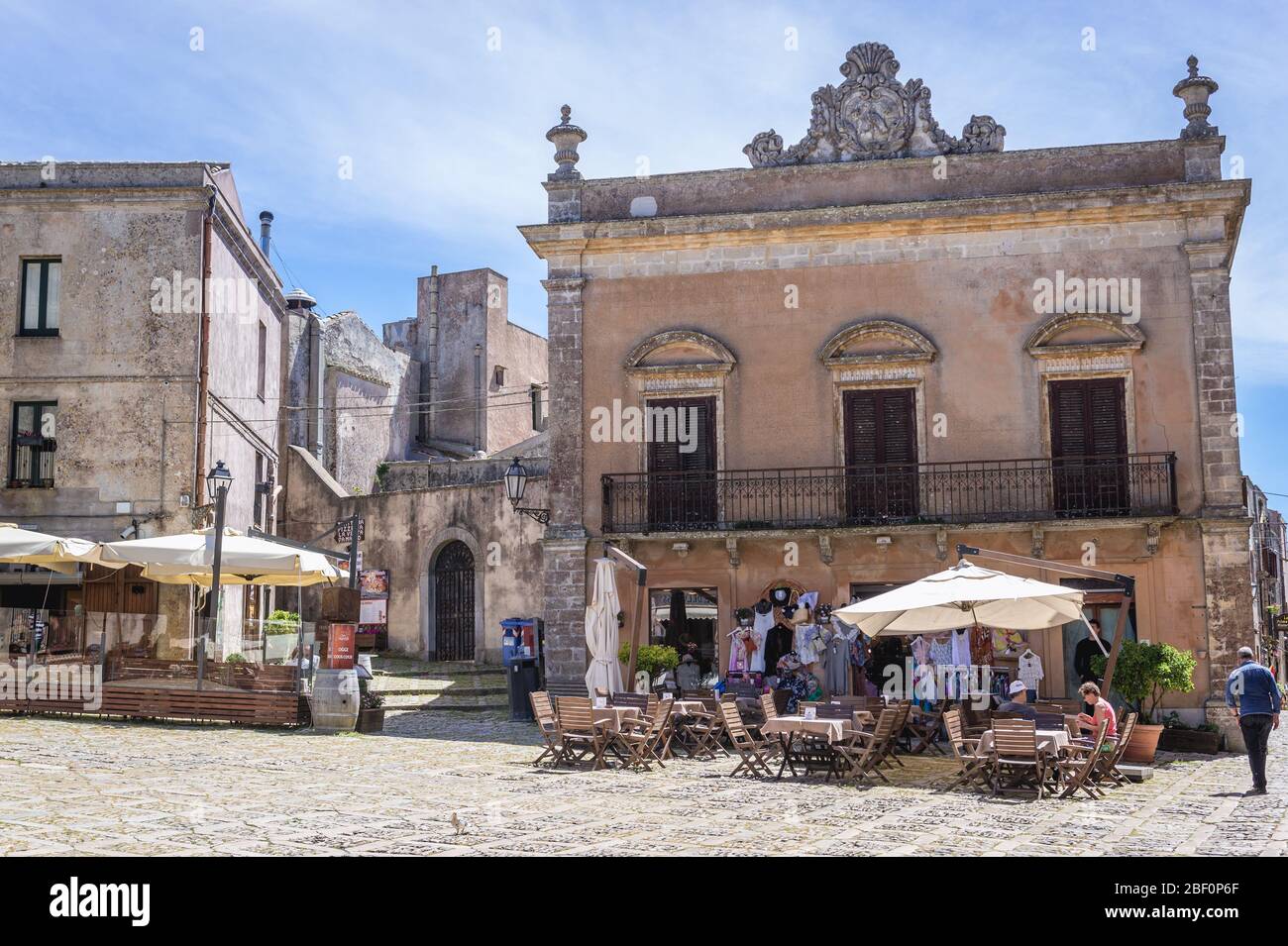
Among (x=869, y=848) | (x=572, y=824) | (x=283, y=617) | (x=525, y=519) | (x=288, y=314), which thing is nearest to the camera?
(x=869, y=848)

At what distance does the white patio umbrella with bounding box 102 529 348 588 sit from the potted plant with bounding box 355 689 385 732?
1858 millimetres

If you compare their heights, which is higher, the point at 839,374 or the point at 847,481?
the point at 839,374

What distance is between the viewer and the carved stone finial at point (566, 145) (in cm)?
2017

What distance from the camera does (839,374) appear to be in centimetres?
1909

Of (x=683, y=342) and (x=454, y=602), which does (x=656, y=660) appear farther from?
(x=454, y=602)

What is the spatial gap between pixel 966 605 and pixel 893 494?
204 inches

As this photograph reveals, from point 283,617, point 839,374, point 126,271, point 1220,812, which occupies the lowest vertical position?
point 1220,812

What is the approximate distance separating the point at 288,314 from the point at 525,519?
7761 mm

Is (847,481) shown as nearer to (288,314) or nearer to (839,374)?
(839,374)

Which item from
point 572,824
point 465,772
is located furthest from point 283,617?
point 572,824

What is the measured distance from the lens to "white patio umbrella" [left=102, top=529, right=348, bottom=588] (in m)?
16.6

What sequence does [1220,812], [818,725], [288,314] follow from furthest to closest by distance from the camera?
[288,314], [818,725], [1220,812]

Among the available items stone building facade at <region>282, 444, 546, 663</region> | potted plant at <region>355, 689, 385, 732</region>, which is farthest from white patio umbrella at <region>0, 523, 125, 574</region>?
stone building facade at <region>282, 444, 546, 663</region>

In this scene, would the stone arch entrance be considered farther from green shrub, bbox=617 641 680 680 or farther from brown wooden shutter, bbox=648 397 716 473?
green shrub, bbox=617 641 680 680
